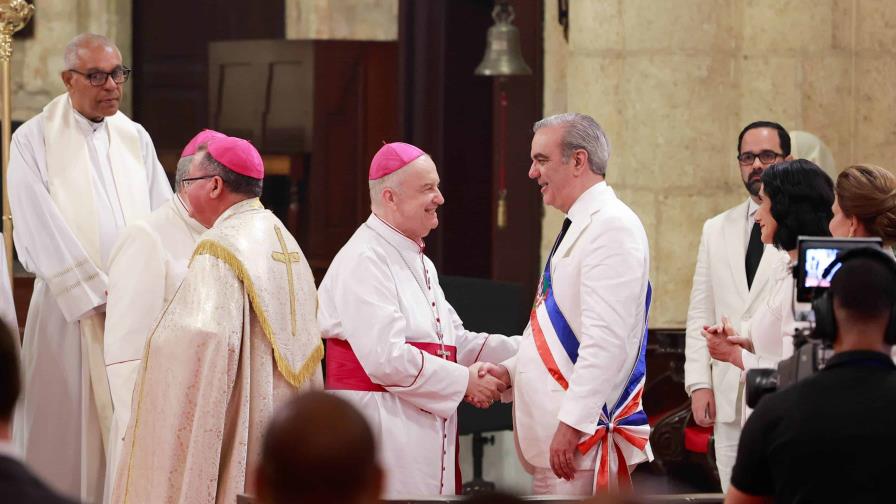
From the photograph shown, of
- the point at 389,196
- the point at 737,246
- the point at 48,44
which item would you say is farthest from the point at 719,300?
the point at 48,44

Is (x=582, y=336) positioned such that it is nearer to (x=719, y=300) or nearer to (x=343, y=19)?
(x=719, y=300)

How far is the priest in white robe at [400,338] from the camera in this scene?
4949 mm

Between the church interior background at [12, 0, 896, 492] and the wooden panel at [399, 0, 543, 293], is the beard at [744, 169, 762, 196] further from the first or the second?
the wooden panel at [399, 0, 543, 293]

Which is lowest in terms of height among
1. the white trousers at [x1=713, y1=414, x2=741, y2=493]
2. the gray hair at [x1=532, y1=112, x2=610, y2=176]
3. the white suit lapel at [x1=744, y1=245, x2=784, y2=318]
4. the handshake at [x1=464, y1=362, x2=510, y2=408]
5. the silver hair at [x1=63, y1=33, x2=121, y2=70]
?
the white trousers at [x1=713, y1=414, x2=741, y2=493]

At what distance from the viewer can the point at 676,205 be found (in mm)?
8219

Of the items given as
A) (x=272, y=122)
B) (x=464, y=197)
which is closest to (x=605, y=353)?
(x=464, y=197)

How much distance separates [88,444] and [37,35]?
20.6ft

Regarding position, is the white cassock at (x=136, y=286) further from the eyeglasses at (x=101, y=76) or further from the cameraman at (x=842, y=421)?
the cameraman at (x=842, y=421)

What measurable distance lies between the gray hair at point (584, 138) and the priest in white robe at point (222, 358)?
3.36ft

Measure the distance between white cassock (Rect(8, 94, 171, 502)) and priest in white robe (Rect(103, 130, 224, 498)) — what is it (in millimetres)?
615

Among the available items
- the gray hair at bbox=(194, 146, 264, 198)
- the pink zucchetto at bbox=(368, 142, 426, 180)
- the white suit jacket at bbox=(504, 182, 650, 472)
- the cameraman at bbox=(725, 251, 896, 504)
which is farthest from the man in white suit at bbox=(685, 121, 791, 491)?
the cameraman at bbox=(725, 251, 896, 504)

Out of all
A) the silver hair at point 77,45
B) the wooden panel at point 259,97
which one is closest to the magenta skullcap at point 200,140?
the silver hair at point 77,45

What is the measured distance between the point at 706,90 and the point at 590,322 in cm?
373

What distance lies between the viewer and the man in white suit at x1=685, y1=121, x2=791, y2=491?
6.06 m
